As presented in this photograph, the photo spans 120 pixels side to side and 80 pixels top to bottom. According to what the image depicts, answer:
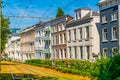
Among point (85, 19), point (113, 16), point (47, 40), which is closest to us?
point (113, 16)

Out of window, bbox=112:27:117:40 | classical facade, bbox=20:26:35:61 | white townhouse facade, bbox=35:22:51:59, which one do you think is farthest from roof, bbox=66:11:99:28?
classical facade, bbox=20:26:35:61

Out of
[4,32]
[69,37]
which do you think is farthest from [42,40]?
[69,37]

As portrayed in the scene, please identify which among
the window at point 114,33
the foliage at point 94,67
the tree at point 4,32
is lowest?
the foliage at point 94,67

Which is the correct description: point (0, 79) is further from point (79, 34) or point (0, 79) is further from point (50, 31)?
point (50, 31)

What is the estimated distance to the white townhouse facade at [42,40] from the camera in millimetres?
74319

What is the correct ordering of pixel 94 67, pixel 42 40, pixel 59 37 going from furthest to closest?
pixel 42 40, pixel 59 37, pixel 94 67

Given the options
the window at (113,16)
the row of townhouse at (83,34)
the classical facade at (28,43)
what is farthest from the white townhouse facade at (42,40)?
the window at (113,16)

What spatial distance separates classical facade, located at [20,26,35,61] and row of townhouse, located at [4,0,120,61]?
9.15 metres

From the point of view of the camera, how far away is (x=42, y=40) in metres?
81.3

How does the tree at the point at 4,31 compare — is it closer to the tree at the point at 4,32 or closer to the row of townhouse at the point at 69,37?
the tree at the point at 4,32


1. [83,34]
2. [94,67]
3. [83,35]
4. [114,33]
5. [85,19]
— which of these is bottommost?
[94,67]

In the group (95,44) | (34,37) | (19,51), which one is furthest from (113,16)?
(19,51)

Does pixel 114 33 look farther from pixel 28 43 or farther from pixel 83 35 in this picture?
pixel 28 43

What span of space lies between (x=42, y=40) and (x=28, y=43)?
665 inches
